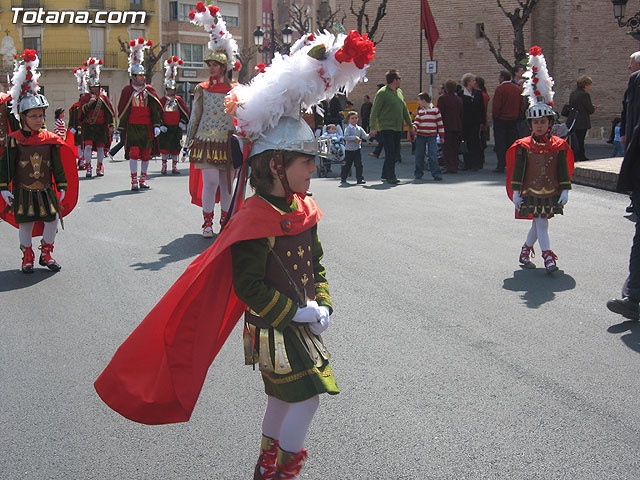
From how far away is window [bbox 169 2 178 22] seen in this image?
66.4 m

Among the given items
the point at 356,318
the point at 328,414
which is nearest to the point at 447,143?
the point at 356,318

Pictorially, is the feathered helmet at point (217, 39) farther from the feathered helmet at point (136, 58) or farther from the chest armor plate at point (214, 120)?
the feathered helmet at point (136, 58)

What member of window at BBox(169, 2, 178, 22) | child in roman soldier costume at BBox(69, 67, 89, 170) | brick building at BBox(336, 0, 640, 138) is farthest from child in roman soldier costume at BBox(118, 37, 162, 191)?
window at BBox(169, 2, 178, 22)

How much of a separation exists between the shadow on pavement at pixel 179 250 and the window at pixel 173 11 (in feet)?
198

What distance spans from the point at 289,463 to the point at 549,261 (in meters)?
5.13

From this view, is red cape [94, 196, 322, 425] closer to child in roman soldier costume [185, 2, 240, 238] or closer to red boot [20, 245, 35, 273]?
red boot [20, 245, 35, 273]

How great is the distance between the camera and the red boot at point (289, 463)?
337 centimetres

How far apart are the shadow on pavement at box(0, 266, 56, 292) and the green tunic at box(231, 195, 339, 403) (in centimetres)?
503

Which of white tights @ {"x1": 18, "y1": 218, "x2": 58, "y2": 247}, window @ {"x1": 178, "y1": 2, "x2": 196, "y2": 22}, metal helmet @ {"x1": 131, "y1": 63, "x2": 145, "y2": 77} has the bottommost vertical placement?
white tights @ {"x1": 18, "y1": 218, "x2": 58, "y2": 247}

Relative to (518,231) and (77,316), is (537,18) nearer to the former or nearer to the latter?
(518,231)

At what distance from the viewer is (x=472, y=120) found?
18.3m

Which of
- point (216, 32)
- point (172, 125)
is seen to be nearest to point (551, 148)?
point (216, 32)

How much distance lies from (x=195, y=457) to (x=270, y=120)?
1.83 m

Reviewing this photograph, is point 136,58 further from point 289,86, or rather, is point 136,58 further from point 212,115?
point 289,86
